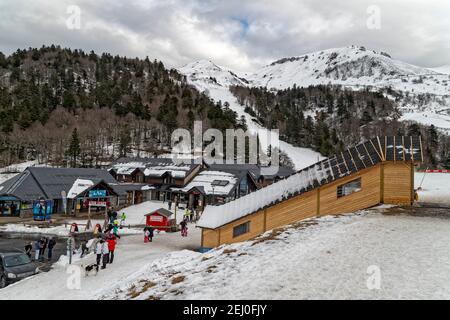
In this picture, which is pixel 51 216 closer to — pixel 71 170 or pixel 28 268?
pixel 71 170

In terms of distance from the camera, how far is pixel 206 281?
28.1 feet

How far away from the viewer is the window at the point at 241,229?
1866cm

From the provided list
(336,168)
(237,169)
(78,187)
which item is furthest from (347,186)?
(237,169)

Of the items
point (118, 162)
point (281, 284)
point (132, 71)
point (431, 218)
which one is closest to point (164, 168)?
point (118, 162)

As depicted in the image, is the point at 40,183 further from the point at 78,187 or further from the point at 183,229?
the point at 183,229

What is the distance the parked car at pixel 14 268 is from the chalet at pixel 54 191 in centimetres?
1975

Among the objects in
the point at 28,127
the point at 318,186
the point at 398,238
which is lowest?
the point at 398,238

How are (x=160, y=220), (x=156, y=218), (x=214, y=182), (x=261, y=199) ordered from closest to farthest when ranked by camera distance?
1. (x=261, y=199)
2. (x=160, y=220)
3. (x=156, y=218)
4. (x=214, y=182)

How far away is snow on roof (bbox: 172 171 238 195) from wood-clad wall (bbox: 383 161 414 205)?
3242cm

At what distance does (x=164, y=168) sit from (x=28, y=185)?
2151 cm

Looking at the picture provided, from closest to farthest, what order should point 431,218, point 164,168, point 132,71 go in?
1. point 431,218
2. point 164,168
3. point 132,71

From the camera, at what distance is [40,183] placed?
1560 inches

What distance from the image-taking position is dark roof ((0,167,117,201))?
3775 cm

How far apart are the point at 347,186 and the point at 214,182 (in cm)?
3505
